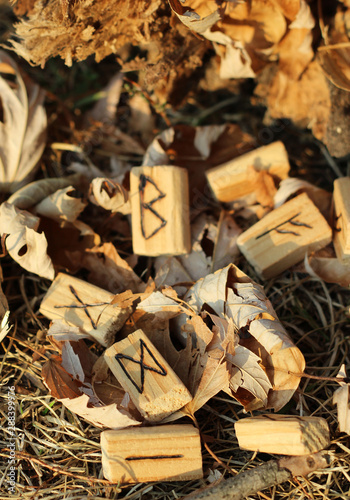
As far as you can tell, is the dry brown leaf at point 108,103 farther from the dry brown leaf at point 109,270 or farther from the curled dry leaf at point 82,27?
the dry brown leaf at point 109,270

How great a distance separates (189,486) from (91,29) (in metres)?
1.83

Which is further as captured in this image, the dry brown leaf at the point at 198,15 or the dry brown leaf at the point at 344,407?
the dry brown leaf at the point at 198,15

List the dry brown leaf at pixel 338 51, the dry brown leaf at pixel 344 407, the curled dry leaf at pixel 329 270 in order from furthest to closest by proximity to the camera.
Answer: the dry brown leaf at pixel 338 51, the curled dry leaf at pixel 329 270, the dry brown leaf at pixel 344 407

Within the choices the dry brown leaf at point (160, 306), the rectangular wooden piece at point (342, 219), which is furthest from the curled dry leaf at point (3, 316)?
the rectangular wooden piece at point (342, 219)

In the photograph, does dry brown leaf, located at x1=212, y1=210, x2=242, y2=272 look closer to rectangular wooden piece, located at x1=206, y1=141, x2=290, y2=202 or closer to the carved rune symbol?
rectangular wooden piece, located at x1=206, y1=141, x2=290, y2=202

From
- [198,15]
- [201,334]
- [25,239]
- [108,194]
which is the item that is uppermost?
[198,15]

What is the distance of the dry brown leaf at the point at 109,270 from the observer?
2045mm

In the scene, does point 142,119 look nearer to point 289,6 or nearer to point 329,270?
point 289,6

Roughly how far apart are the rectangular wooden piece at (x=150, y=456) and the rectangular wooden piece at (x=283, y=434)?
177mm

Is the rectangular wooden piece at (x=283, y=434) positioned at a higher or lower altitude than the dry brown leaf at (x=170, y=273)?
lower

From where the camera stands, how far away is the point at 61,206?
2.03 metres

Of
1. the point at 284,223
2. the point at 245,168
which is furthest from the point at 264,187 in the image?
the point at 284,223

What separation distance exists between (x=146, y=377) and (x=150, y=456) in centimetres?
26

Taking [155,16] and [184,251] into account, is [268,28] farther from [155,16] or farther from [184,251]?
[184,251]
